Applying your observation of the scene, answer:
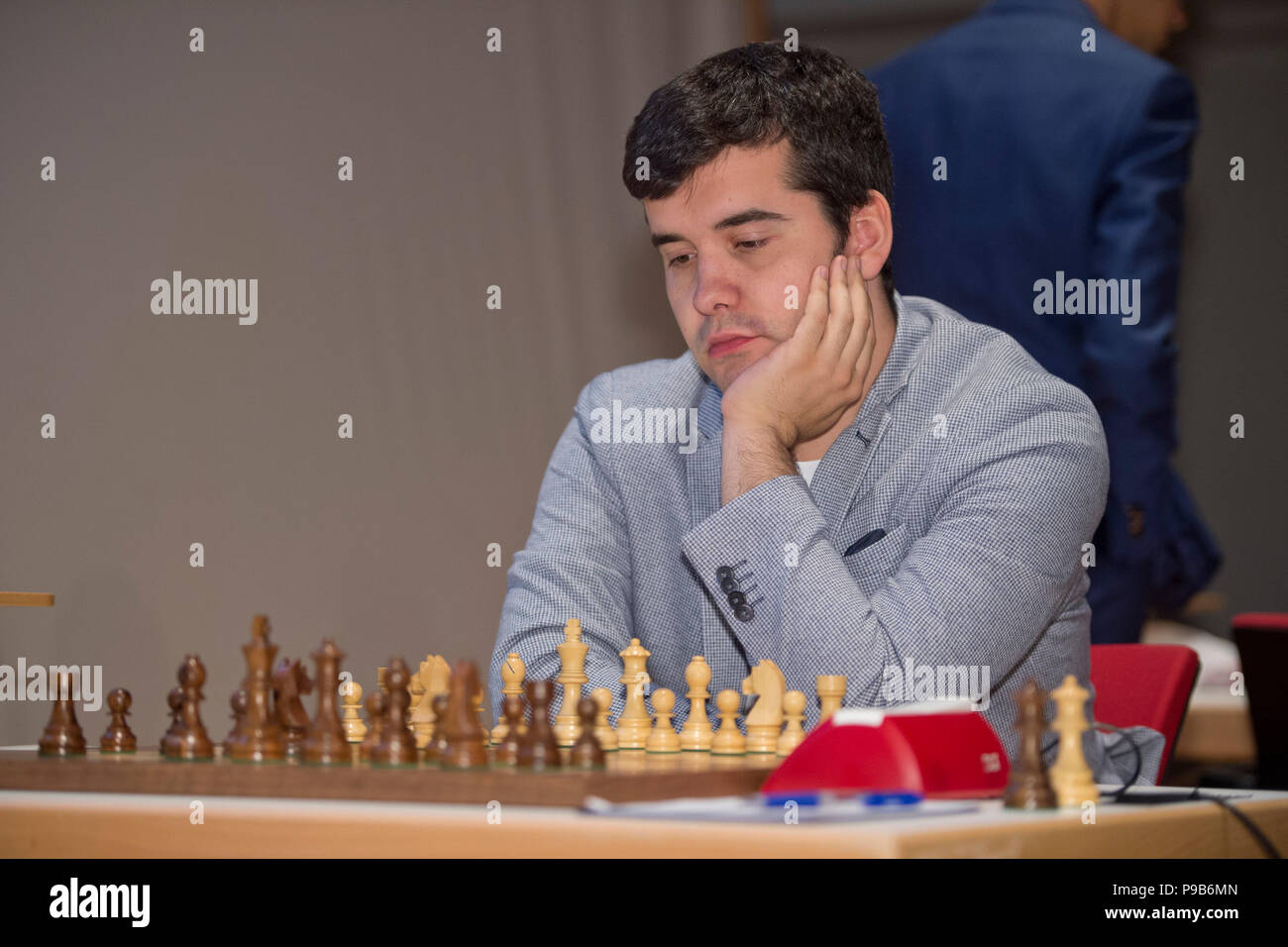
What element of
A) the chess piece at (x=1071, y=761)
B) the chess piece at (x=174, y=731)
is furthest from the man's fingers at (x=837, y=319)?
the chess piece at (x=174, y=731)

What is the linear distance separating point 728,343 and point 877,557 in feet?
1.18

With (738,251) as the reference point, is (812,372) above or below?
below

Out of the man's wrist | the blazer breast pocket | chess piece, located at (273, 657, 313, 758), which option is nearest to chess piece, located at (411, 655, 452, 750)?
chess piece, located at (273, 657, 313, 758)

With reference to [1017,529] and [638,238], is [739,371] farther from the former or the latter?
[638,238]

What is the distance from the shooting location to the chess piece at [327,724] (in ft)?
4.20

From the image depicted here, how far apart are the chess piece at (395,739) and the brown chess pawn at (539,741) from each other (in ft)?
0.36

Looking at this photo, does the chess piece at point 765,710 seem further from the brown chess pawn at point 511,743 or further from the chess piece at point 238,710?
the chess piece at point 238,710

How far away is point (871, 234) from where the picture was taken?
213cm

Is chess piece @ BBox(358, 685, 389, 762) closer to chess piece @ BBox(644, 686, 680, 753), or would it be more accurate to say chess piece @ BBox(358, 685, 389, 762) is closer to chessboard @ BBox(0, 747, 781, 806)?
chessboard @ BBox(0, 747, 781, 806)

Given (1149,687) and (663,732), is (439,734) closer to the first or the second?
(663,732)

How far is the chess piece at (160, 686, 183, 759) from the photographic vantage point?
136cm

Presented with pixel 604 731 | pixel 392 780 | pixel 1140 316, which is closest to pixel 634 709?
pixel 604 731

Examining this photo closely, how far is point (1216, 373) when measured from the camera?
5465mm
